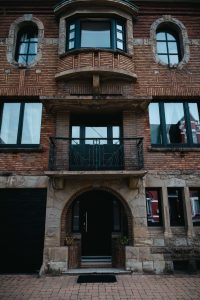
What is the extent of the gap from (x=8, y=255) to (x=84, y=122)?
5405 mm

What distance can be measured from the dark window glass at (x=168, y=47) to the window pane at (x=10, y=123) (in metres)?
6.35

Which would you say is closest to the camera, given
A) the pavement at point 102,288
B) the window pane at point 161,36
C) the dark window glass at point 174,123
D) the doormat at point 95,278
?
the pavement at point 102,288

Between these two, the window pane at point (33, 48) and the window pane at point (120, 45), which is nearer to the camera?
the window pane at point (120, 45)

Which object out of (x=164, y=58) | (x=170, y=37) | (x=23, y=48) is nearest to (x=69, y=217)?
(x=23, y=48)

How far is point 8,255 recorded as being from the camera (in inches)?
301

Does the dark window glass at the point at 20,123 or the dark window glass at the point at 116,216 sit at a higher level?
the dark window glass at the point at 20,123

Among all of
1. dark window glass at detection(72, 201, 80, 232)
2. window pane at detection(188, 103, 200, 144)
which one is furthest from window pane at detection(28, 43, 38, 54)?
window pane at detection(188, 103, 200, 144)

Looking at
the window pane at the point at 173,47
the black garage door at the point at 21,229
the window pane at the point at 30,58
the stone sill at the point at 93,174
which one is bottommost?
the black garage door at the point at 21,229

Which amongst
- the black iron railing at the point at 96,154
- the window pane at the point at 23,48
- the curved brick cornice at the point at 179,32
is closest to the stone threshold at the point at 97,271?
the black iron railing at the point at 96,154

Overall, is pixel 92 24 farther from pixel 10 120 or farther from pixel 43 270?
pixel 43 270

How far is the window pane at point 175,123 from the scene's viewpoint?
9008 mm

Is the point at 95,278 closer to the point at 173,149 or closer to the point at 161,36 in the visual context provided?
the point at 173,149

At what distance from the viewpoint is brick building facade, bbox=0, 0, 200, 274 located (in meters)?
7.83

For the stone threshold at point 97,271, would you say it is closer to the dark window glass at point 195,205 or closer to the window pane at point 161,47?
the dark window glass at point 195,205
